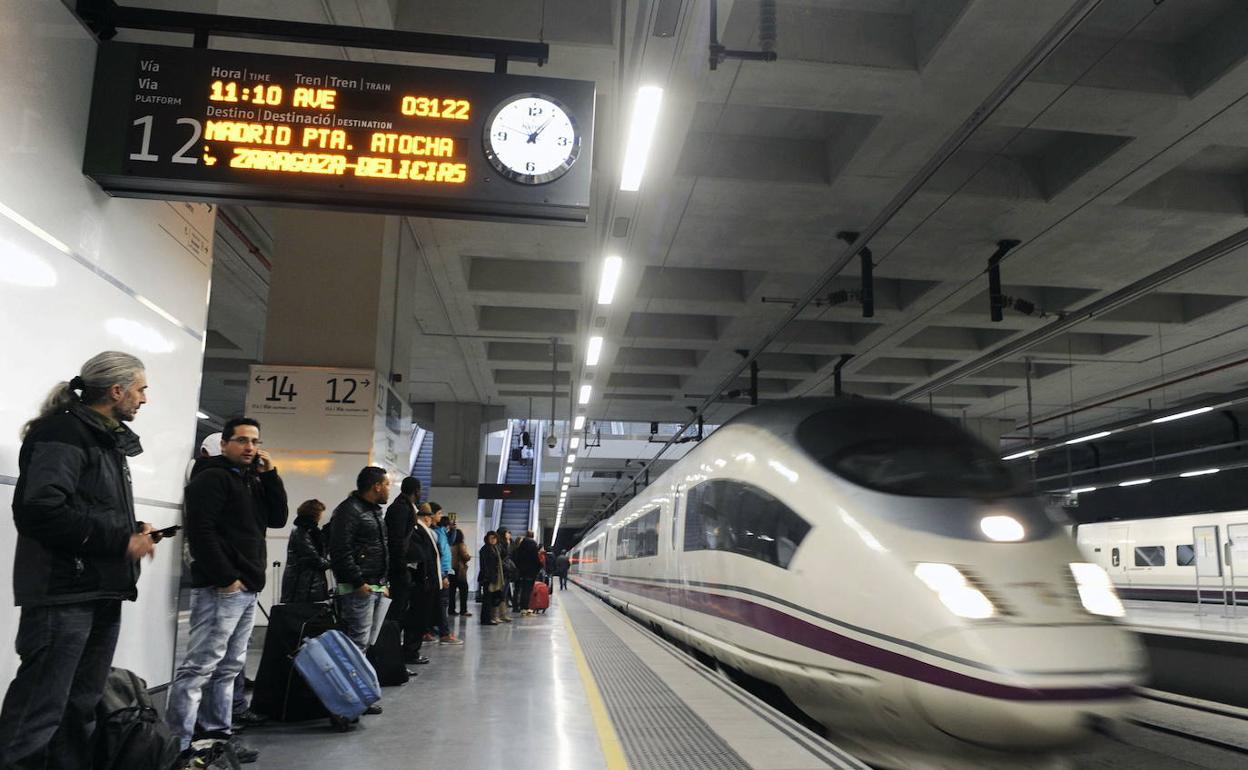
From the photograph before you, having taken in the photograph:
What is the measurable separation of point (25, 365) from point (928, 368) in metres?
18.3

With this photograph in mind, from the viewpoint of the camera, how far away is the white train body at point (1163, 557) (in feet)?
54.7

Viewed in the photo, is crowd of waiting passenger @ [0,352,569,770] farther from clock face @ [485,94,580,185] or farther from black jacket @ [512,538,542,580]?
black jacket @ [512,538,542,580]

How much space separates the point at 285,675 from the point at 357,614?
824mm

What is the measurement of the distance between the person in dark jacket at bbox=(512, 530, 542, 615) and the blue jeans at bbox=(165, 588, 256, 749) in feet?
34.8

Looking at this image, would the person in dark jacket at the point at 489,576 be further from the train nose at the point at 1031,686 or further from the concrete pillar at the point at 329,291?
the train nose at the point at 1031,686

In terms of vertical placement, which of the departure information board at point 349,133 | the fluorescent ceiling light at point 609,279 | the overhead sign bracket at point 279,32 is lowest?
the departure information board at point 349,133

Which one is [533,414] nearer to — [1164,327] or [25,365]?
[1164,327]

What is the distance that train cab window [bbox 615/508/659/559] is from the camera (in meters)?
10.9

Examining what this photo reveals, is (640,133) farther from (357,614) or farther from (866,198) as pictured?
(357,614)

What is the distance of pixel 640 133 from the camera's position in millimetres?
7152

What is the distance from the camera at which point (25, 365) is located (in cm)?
337

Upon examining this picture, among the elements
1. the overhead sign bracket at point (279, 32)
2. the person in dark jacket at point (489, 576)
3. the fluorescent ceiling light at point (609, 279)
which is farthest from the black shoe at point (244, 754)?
the fluorescent ceiling light at point (609, 279)

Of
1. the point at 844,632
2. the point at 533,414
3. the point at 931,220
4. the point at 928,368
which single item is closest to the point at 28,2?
the point at 844,632

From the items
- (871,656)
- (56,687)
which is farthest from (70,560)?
(871,656)
